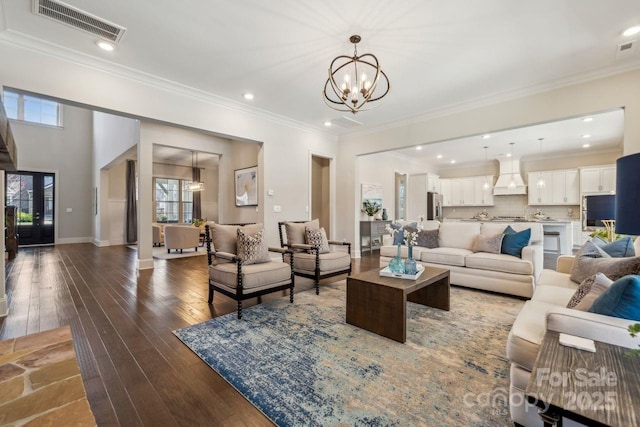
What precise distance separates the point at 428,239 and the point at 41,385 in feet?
15.7

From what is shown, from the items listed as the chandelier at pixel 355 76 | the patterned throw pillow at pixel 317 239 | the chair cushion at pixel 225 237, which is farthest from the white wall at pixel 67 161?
the chandelier at pixel 355 76

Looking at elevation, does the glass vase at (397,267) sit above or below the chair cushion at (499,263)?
above

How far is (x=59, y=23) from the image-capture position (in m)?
2.83

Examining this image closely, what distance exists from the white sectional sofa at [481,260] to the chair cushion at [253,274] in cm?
223

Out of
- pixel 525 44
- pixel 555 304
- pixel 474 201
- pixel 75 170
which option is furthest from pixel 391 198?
pixel 75 170

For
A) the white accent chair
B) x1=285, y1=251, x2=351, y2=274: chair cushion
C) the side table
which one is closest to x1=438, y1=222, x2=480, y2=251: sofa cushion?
x1=285, y1=251, x2=351, y2=274: chair cushion

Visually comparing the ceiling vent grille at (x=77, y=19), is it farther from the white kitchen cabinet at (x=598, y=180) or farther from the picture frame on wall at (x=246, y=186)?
the white kitchen cabinet at (x=598, y=180)

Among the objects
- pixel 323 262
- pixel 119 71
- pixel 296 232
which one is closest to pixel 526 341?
pixel 323 262

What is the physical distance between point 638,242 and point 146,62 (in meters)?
5.62

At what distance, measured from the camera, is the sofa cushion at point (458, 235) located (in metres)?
4.57

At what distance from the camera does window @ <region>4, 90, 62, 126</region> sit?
325 inches

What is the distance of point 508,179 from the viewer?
28.7 ft

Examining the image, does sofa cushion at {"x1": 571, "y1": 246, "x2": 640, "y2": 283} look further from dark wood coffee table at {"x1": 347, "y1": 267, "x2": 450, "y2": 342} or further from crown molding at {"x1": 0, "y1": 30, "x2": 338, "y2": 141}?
crown molding at {"x1": 0, "y1": 30, "x2": 338, "y2": 141}

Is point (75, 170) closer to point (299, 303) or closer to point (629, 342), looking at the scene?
point (299, 303)
